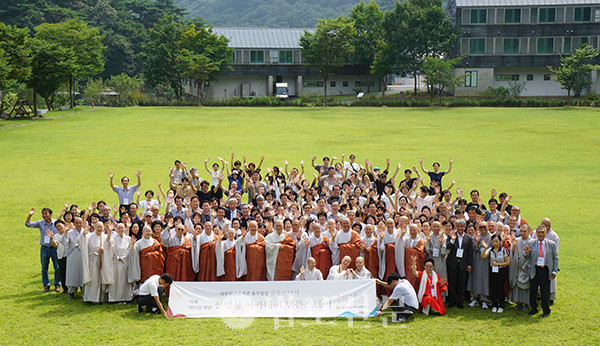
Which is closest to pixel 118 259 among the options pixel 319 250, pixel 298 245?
pixel 298 245

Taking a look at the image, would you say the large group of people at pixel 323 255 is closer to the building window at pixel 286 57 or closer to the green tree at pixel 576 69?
the green tree at pixel 576 69

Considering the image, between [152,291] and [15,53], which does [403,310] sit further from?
[15,53]

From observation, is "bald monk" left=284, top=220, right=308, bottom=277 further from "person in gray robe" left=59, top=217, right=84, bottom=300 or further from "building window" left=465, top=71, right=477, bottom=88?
"building window" left=465, top=71, right=477, bottom=88

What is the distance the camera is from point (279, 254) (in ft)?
37.6

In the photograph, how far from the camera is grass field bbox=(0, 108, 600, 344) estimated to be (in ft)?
32.2

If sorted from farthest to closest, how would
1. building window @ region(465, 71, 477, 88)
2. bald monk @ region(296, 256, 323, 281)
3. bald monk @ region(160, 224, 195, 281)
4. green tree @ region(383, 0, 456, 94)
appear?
building window @ region(465, 71, 477, 88), green tree @ region(383, 0, 456, 94), bald monk @ region(160, 224, 195, 281), bald monk @ region(296, 256, 323, 281)

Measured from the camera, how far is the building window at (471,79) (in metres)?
53.2

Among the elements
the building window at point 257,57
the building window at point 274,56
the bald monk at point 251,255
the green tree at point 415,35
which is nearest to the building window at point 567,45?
the green tree at point 415,35

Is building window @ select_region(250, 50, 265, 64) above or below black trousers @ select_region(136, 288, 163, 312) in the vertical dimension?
above

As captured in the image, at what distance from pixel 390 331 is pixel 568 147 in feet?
76.2

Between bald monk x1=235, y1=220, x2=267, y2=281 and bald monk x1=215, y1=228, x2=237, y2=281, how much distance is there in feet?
0.28

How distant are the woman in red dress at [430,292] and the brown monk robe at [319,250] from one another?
1777mm

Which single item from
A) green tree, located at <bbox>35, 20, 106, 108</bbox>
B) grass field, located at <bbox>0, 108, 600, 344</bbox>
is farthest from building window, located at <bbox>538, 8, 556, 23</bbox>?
green tree, located at <bbox>35, 20, 106, 108</bbox>

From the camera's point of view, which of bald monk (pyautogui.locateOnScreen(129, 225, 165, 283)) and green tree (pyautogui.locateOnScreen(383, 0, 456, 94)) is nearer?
bald monk (pyautogui.locateOnScreen(129, 225, 165, 283))
